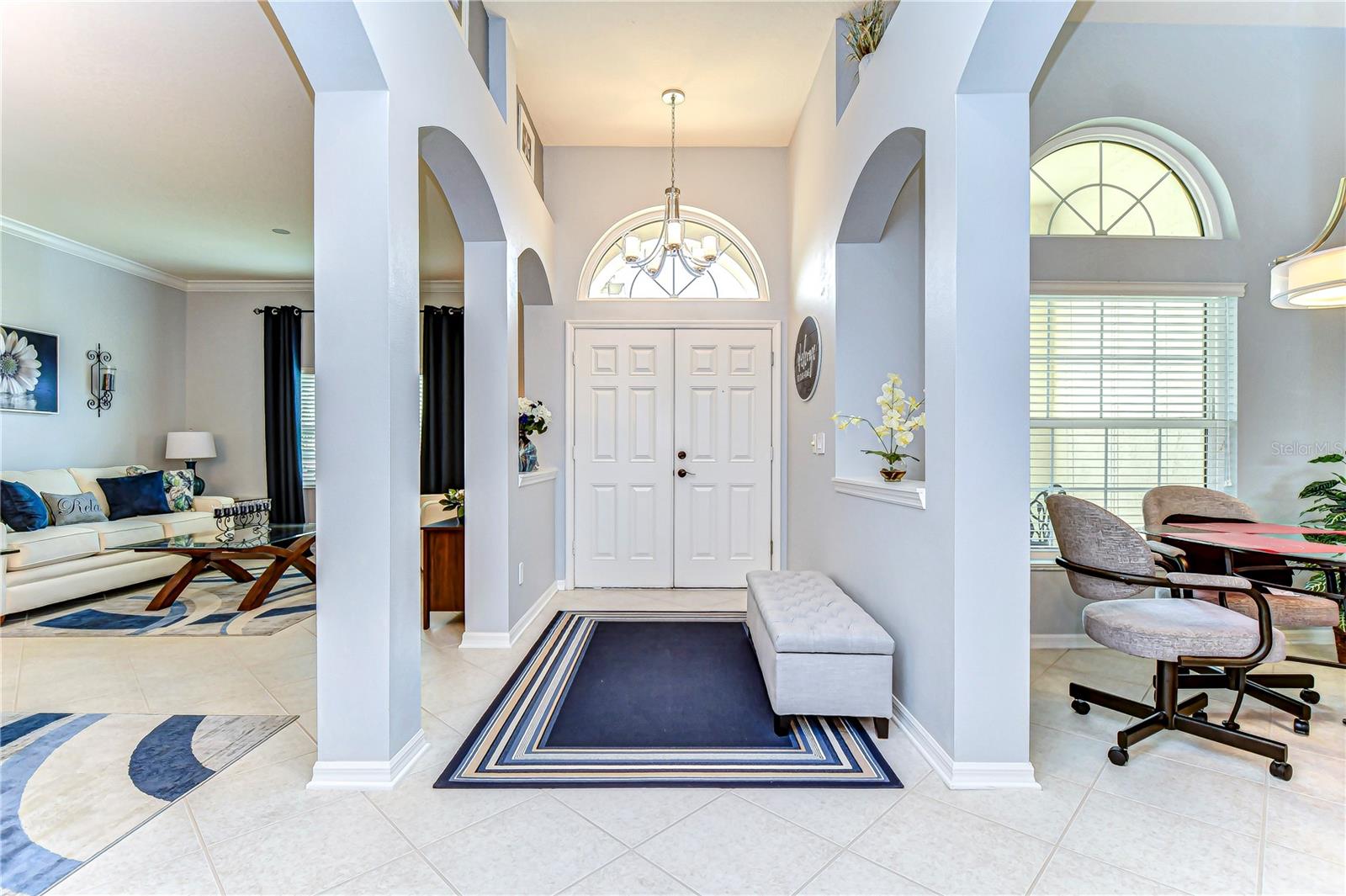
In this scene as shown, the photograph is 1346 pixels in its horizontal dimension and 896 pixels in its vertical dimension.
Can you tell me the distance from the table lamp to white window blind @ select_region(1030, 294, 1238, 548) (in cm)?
723

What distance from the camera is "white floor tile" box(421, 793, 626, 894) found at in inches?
56.6

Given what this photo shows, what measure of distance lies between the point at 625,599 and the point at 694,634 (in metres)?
0.90

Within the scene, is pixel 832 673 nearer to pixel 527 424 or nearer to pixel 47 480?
pixel 527 424

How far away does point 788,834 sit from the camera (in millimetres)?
1621

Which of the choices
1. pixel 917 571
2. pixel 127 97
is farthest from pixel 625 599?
pixel 127 97

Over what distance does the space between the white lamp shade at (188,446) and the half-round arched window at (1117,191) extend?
24.3ft

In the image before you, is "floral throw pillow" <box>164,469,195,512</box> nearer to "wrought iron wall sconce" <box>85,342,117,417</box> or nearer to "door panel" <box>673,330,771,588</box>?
"wrought iron wall sconce" <box>85,342,117,417</box>

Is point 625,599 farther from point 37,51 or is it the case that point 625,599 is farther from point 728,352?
point 37,51

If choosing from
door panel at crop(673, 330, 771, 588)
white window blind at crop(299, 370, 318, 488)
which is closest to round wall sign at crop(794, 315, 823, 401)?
door panel at crop(673, 330, 771, 588)

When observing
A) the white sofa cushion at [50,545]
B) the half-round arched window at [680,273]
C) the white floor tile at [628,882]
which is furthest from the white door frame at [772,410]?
the white sofa cushion at [50,545]

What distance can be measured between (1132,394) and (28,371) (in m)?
7.86

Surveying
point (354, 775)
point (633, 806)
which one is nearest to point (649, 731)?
point (633, 806)

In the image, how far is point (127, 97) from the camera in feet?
10.0

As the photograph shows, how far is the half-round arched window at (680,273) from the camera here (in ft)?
14.7
